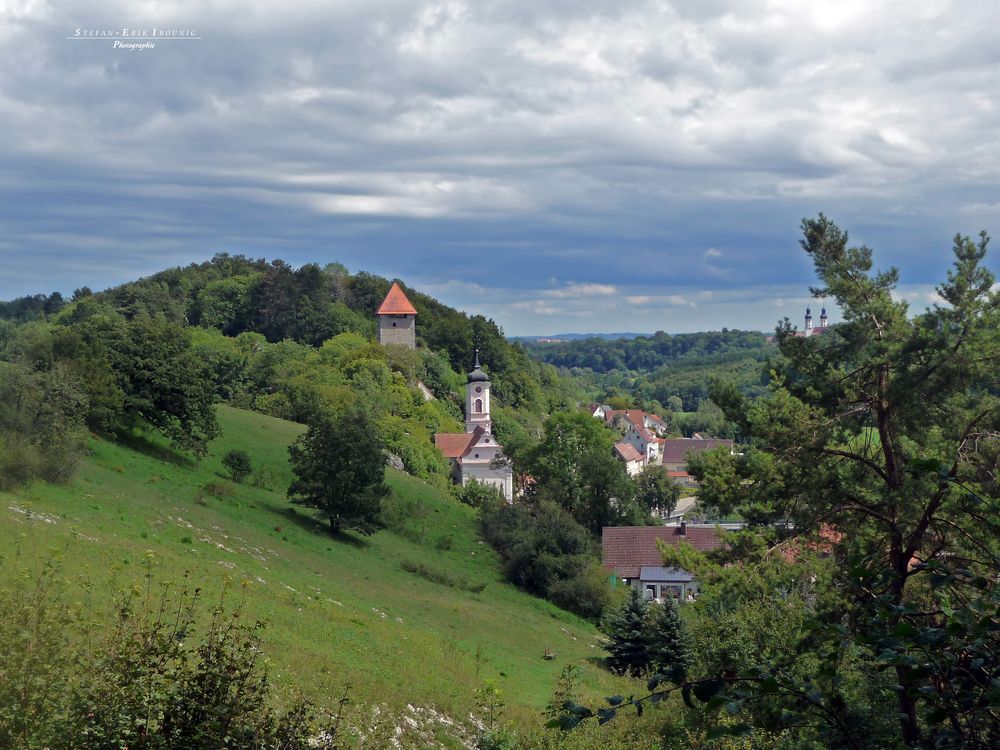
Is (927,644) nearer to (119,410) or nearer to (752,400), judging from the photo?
(752,400)

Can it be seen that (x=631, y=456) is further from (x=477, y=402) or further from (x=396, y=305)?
(x=477, y=402)

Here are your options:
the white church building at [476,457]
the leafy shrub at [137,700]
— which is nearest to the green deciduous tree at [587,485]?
the white church building at [476,457]

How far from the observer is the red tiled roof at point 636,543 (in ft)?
161

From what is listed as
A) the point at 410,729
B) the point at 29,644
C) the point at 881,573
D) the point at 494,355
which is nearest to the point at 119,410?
the point at 410,729

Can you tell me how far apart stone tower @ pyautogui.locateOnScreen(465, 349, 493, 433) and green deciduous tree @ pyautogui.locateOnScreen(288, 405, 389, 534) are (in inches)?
1725

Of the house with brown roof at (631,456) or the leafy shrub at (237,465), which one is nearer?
the leafy shrub at (237,465)

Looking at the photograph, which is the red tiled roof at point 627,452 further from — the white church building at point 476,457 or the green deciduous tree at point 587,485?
the green deciduous tree at point 587,485

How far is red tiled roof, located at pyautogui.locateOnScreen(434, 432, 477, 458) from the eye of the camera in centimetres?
7756

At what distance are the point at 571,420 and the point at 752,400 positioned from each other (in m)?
43.0

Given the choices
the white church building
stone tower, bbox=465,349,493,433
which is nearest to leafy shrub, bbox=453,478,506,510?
the white church building

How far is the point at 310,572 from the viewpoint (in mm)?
29656

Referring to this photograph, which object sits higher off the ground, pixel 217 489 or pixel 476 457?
pixel 217 489

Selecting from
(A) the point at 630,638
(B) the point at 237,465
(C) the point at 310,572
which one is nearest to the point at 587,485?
(B) the point at 237,465

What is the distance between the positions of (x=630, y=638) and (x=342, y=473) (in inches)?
580
